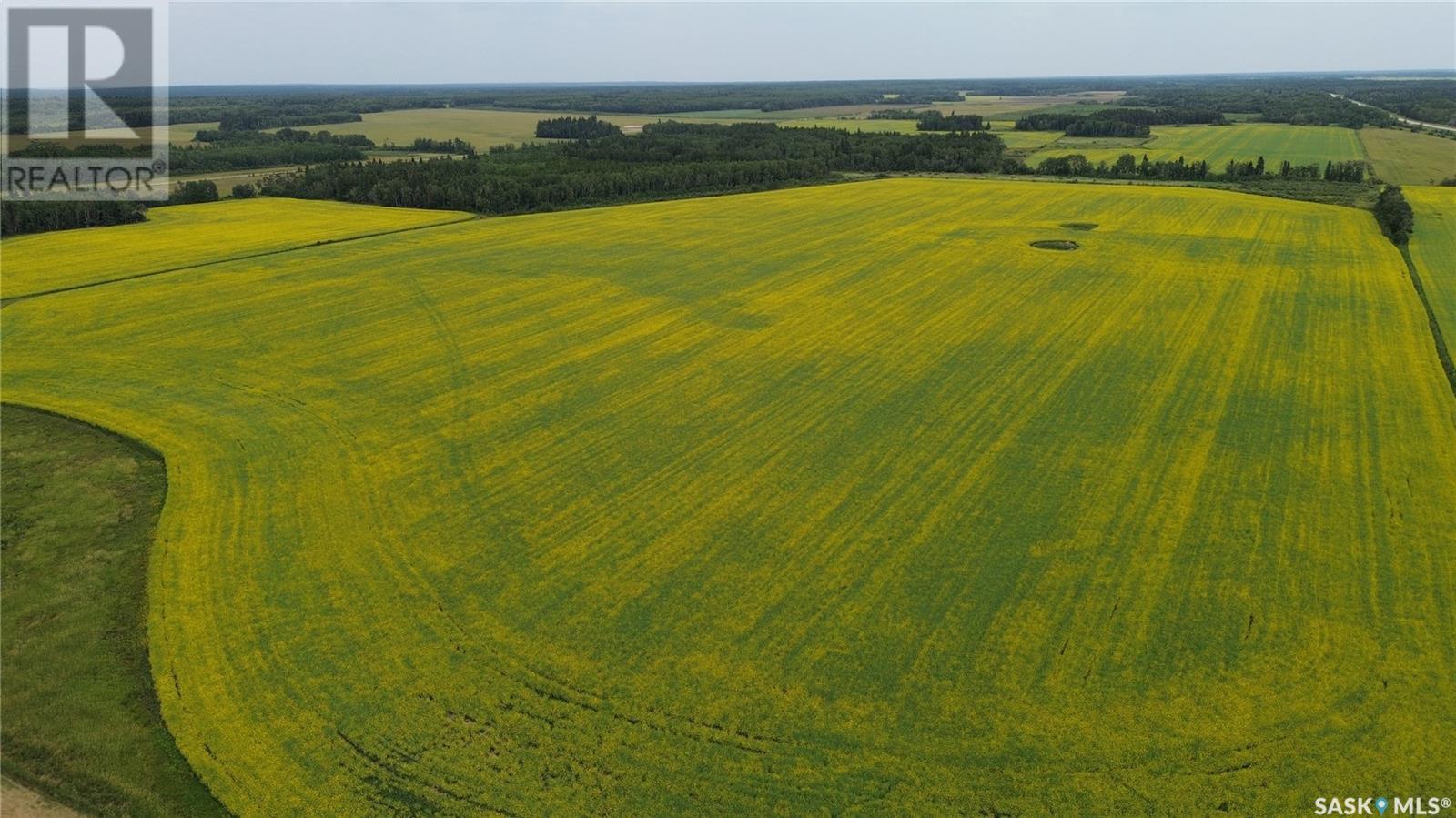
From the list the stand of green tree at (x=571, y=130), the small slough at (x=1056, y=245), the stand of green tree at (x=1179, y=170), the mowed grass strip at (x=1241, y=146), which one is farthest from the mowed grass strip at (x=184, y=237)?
the mowed grass strip at (x=1241, y=146)

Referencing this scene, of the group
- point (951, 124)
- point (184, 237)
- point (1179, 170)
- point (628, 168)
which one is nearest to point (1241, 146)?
point (1179, 170)

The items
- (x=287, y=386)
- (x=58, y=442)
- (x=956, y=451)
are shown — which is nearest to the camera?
(x=956, y=451)

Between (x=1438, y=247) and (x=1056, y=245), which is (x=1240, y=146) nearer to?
(x=1438, y=247)

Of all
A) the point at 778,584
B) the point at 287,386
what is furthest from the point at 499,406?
the point at 778,584

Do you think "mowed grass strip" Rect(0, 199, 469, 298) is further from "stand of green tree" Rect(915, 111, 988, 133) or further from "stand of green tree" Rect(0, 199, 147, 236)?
"stand of green tree" Rect(915, 111, 988, 133)

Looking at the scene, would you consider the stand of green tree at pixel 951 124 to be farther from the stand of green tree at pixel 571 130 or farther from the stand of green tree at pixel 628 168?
the stand of green tree at pixel 571 130

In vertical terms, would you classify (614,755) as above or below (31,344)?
below

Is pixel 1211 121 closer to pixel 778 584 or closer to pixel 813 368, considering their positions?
pixel 813 368
